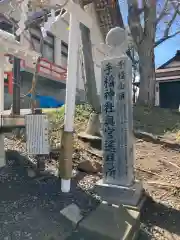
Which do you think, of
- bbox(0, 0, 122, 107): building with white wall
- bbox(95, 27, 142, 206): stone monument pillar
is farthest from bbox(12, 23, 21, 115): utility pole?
bbox(0, 0, 122, 107): building with white wall

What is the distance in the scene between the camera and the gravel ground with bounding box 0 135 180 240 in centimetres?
335

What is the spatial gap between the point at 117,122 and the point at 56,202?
1.61m

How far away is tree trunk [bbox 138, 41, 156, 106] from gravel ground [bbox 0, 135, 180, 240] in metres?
5.02

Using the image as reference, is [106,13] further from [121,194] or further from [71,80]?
[121,194]

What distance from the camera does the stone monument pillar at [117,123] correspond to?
427cm

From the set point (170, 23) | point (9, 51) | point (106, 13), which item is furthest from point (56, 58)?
point (9, 51)

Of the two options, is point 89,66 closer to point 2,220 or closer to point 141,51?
point 141,51

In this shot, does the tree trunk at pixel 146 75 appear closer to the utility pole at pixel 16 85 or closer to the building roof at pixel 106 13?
the building roof at pixel 106 13

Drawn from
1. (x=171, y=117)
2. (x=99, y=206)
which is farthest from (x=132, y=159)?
(x=171, y=117)

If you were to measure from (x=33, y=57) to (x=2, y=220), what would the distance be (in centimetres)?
367

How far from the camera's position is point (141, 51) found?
1057 centimetres

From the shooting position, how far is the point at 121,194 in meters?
4.18

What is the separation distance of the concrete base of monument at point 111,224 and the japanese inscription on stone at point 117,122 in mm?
624

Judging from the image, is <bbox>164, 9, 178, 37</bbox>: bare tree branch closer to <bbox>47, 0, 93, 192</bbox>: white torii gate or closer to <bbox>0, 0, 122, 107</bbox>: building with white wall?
<bbox>0, 0, 122, 107</bbox>: building with white wall
